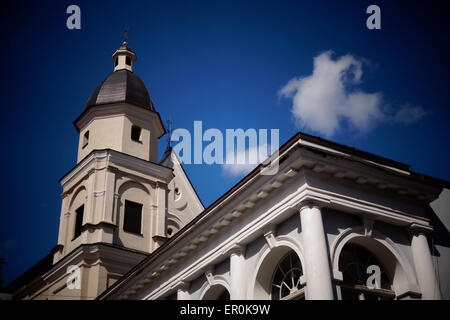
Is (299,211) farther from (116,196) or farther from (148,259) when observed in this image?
(116,196)

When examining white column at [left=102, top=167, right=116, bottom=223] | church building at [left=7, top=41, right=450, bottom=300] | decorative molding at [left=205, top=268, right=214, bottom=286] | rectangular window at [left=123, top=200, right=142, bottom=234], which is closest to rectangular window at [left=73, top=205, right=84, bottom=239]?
white column at [left=102, top=167, right=116, bottom=223]

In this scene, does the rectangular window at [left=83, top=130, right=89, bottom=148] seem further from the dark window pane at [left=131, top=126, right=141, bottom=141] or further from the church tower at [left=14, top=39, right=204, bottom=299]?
the dark window pane at [left=131, top=126, right=141, bottom=141]

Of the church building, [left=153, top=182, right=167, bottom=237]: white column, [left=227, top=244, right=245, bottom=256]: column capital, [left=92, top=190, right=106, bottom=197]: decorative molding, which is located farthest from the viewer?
[left=153, top=182, right=167, bottom=237]: white column

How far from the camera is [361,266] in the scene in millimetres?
14820

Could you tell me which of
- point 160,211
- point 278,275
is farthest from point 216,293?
point 160,211

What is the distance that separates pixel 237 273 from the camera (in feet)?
51.0

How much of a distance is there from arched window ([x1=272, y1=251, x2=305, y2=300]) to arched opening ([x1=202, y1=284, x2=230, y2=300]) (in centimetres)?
212

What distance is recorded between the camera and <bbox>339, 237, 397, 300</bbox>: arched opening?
1428cm

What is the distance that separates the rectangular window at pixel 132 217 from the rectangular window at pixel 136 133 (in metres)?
3.62

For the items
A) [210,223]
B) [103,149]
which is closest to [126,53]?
[103,149]

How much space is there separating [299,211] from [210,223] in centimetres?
354

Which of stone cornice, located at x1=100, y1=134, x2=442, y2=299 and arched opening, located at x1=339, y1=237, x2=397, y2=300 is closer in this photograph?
stone cornice, located at x1=100, y1=134, x2=442, y2=299

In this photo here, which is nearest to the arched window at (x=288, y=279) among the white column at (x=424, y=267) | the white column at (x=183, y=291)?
the white column at (x=424, y=267)

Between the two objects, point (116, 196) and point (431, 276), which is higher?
point (116, 196)
